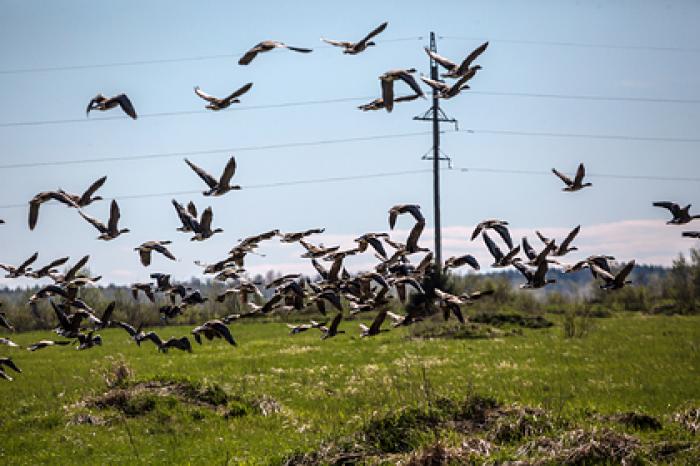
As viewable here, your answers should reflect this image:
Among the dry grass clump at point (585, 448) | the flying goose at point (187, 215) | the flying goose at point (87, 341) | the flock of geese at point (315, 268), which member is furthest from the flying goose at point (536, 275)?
the flying goose at point (87, 341)

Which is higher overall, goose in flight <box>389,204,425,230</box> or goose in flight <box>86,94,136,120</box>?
goose in flight <box>86,94,136,120</box>

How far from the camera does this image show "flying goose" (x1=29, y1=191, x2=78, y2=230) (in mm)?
10805

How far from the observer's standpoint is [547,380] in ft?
76.0

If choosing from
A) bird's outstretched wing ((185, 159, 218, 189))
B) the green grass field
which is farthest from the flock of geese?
the green grass field

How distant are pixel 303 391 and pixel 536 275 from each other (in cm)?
1271

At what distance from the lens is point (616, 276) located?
9828 mm

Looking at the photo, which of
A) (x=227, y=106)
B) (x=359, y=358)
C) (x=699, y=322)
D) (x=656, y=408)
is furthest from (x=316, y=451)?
(x=699, y=322)

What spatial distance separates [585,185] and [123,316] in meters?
48.6

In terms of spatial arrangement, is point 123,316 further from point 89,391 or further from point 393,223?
point 393,223

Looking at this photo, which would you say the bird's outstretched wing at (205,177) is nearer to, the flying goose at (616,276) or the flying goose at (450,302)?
the flying goose at (450,302)

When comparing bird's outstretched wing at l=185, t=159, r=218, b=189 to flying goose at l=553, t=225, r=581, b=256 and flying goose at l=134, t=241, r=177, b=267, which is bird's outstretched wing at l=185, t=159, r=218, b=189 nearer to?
flying goose at l=134, t=241, r=177, b=267

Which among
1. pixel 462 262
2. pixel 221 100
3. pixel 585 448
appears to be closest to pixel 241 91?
pixel 221 100

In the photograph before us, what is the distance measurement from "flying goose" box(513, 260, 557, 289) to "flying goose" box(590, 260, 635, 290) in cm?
62

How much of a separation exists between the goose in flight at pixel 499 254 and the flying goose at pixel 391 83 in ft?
9.39
